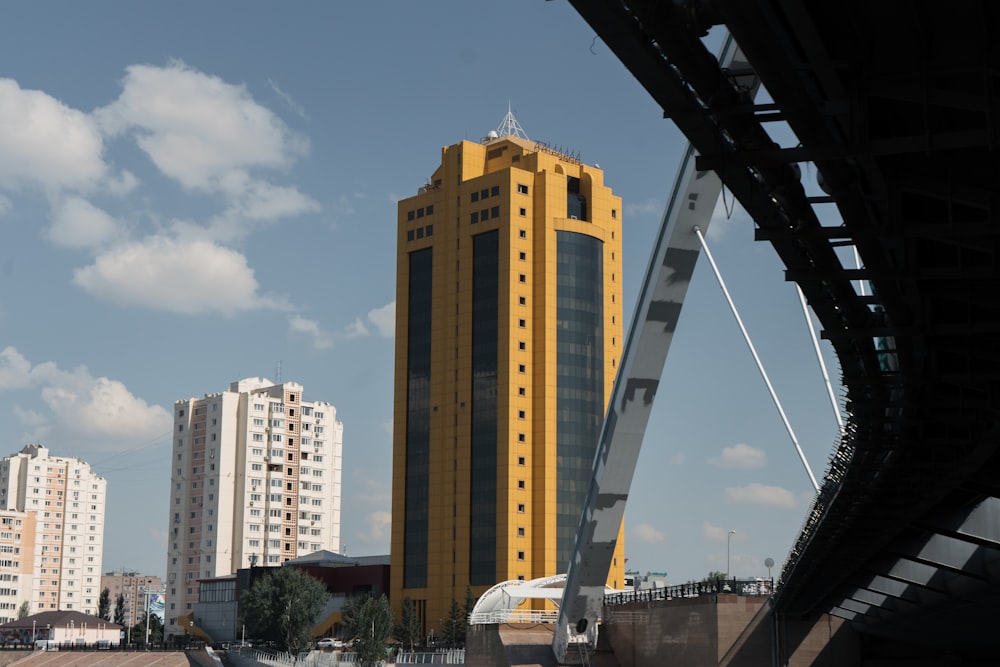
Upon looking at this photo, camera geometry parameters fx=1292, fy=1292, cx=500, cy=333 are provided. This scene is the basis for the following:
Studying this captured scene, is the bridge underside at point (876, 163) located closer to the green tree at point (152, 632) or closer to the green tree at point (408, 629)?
the green tree at point (408, 629)

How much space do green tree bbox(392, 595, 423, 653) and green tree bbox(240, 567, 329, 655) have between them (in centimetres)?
772

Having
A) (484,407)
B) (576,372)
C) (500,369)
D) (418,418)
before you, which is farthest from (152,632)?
(576,372)

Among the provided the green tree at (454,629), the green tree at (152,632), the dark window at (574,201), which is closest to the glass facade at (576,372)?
the dark window at (574,201)

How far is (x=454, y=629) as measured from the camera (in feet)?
361

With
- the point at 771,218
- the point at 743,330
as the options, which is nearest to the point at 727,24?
the point at 771,218

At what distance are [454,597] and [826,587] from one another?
254 ft

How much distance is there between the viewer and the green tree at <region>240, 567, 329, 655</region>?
112375 mm

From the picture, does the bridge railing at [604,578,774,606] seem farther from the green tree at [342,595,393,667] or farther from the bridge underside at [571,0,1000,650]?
the green tree at [342,595,393,667]

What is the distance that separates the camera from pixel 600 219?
408ft

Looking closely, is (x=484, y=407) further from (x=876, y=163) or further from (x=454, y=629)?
(x=876, y=163)

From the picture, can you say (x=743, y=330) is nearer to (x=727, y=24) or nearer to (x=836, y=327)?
(x=836, y=327)

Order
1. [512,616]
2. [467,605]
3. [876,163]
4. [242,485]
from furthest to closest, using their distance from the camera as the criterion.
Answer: [242,485] → [467,605] → [512,616] → [876,163]

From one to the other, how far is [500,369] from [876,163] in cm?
10668

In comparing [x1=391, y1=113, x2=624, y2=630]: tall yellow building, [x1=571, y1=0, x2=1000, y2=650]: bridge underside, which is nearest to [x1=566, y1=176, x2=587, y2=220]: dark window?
[x1=391, y1=113, x2=624, y2=630]: tall yellow building
